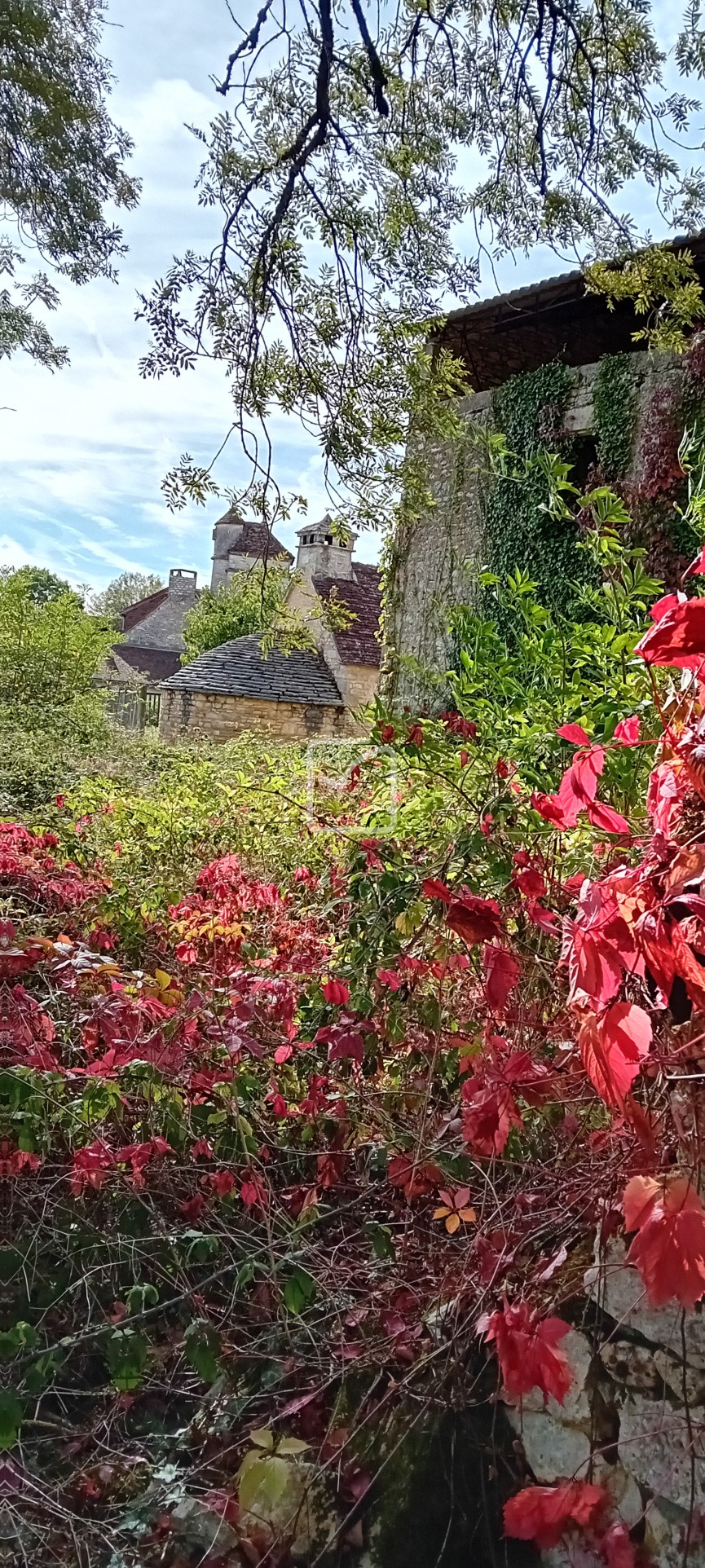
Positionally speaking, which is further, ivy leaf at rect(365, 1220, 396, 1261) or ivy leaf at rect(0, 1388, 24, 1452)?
ivy leaf at rect(365, 1220, 396, 1261)

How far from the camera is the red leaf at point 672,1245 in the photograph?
1159 millimetres

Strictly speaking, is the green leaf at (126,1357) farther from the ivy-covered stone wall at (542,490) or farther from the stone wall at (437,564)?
the stone wall at (437,564)

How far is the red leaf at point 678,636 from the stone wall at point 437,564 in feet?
29.4

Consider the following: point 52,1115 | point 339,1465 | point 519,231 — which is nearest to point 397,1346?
point 339,1465

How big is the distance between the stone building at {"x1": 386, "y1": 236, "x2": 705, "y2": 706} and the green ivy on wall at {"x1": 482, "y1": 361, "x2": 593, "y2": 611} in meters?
0.03

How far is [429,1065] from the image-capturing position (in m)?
2.39

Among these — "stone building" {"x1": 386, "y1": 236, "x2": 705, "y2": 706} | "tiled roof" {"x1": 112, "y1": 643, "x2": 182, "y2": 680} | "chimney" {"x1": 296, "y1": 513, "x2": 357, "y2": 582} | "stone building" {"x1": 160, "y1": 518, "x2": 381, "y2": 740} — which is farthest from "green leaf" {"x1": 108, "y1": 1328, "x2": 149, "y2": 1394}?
"tiled roof" {"x1": 112, "y1": 643, "x2": 182, "y2": 680}

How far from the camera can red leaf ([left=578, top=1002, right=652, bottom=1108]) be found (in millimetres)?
1103

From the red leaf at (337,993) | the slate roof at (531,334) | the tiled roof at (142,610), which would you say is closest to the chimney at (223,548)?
the tiled roof at (142,610)

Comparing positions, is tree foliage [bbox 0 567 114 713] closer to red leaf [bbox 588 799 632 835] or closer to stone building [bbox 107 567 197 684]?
red leaf [bbox 588 799 632 835]

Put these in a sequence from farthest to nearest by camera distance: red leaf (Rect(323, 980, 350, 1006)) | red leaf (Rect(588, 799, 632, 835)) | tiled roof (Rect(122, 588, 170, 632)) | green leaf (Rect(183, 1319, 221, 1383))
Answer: tiled roof (Rect(122, 588, 170, 632)), red leaf (Rect(323, 980, 350, 1006)), green leaf (Rect(183, 1319, 221, 1383)), red leaf (Rect(588, 799, 632, 835))

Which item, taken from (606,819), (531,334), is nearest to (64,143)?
(606,819)

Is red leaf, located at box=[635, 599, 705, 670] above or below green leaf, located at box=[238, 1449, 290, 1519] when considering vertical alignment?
above

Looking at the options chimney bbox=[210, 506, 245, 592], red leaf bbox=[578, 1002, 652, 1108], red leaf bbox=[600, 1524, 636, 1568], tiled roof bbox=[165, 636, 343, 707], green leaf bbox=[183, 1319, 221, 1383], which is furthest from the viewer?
chimney bbox=[210, 506, 245, 592]
